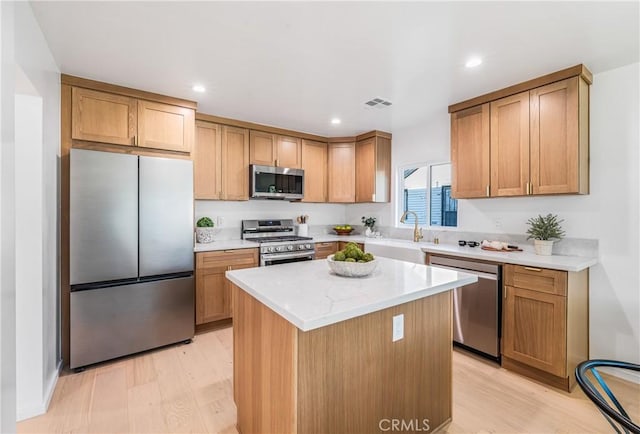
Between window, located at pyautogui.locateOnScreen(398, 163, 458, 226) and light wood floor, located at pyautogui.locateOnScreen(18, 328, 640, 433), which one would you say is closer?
light wood floor, located at pyautogui.locateOnScreen(18, 328, 640, 433)

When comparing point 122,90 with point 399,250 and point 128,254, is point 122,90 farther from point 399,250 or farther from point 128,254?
point 399,250

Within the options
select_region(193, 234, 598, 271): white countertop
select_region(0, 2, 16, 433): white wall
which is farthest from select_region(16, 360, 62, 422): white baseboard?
select_region(193, 234, 598, 271): white countertop

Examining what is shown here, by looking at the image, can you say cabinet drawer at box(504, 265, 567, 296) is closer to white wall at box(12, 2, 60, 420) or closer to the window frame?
the window frame

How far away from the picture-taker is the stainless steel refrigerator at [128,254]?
246 cm

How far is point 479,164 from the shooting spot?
303 centimetres

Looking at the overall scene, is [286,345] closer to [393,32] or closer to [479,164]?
[393,32]

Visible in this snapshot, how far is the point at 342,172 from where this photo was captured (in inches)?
181

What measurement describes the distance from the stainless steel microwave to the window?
1.51 metres

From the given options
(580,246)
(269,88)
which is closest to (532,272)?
(580,246)

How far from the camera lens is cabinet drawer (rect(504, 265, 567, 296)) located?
224cm

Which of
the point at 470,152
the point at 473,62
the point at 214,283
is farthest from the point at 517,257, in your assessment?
→ the point at 214,283

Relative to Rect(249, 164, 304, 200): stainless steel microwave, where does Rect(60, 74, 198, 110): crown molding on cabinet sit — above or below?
above

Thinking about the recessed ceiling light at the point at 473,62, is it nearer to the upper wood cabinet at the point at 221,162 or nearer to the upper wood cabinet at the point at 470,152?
the upper wood cabinet at the point at 470,152

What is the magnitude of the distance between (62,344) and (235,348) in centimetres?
181
